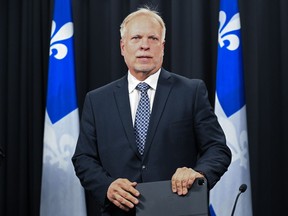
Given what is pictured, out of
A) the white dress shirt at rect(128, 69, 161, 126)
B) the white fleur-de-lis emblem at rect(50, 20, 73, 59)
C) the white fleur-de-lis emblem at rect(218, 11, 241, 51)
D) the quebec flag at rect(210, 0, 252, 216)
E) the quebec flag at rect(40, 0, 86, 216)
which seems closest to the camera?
the white dress shirt at rect(128, 69, 161, 126)

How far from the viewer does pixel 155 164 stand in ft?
8.06

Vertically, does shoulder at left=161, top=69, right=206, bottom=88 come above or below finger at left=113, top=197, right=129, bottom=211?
above

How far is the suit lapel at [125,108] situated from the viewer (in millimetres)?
2479

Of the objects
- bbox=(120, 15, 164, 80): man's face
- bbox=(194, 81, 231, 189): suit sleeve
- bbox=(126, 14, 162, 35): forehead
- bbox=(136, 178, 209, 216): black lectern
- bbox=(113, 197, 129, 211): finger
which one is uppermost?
bbox=(126, 14, 162, 35): forehead

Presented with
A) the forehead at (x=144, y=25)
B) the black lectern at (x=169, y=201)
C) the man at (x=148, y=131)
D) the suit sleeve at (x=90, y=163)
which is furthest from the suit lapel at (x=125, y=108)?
the black lectern at (x=169, y=201)

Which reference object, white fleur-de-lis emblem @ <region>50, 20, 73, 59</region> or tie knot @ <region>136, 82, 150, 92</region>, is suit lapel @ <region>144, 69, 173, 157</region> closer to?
tie knot @ <region>136, 82, 150, 92</region>

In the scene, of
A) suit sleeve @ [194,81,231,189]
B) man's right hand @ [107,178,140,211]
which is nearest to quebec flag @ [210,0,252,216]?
suit sleeve @ [194,81,231,189]

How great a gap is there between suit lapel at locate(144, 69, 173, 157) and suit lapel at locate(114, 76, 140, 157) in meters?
0.07

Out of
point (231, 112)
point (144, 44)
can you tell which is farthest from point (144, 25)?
point (231, 112)

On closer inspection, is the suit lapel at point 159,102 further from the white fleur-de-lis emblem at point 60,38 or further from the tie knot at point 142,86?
the white fleur-de-lis emblem at point 60,38

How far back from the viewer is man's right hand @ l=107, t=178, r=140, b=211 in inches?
82.9

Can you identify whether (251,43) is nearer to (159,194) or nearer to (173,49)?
(173,49)

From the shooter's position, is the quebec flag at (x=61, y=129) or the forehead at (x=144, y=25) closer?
the forehead at (x=144, y=25)

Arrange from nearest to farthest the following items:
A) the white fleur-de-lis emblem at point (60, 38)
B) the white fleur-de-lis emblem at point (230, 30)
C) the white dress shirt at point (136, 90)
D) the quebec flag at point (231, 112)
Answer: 1. the white dress shirt at point (136, 90)
2. the quebec flag at point (231, 112)
3. the white fleur-de-lis emblem at point (230, 30)
4. the white fleur-de-lis emblem at point (60, 38)
